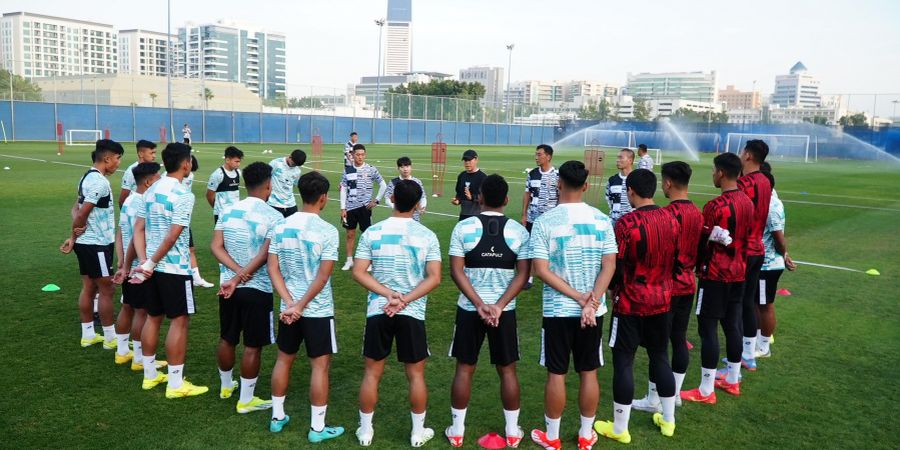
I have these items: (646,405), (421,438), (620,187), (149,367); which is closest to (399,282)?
(421,438)

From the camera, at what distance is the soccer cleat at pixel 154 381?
6.30 metres

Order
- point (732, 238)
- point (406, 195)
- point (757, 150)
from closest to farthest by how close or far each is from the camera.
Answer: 1. point (406, 195)
2. point (732, 238)
3. point (757, 150)

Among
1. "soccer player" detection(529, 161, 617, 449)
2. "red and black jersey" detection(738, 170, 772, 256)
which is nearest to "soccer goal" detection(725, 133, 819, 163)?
"red and black jersey" detection(738, 170, 772, 256)

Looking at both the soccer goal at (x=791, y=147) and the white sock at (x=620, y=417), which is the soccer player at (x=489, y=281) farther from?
the soccer goal at (x=791, y=147)

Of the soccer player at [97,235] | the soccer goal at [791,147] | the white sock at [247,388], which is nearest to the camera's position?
the white sock at [247,388]

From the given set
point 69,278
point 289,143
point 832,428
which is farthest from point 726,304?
point 289,143

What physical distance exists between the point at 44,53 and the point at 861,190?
179940 mm

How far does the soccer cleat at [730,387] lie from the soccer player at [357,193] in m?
6.61

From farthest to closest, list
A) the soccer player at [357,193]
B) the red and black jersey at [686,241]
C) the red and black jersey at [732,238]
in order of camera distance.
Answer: the soccer player at [357,193] → the red and black jersey at [732,238] → the red and black jersey at [686,241]

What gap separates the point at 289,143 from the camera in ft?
212

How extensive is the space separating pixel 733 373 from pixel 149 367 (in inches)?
226

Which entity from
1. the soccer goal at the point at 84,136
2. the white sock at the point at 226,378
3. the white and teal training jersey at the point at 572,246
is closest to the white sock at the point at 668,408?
the white and teal training jersey at the point at 572,246

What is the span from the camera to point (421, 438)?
525 centimetres

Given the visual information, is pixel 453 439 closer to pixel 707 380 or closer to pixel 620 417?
pixel 620 417
